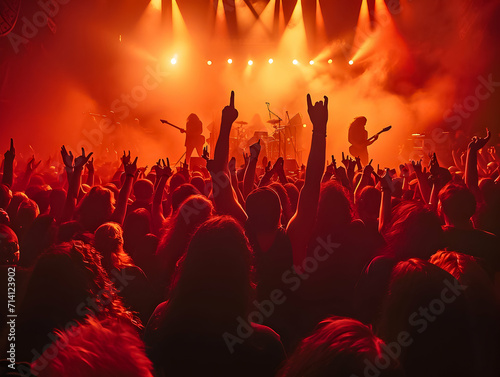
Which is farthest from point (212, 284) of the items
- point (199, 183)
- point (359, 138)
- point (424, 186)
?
point (359, 138)

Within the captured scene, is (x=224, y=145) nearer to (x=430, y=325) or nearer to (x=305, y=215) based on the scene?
(x=305, y=215)

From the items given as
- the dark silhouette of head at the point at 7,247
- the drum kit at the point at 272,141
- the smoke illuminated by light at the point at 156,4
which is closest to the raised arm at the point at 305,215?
the dark silhouette of head at the point at 7,247

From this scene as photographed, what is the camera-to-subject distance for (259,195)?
2.21 m

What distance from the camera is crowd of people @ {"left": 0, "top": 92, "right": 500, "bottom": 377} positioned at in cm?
102

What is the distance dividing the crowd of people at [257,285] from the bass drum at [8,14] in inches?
363

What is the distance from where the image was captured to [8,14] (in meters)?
10.8

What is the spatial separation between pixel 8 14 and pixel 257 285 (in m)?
12.0

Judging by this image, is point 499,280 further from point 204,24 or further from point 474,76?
point 204,24

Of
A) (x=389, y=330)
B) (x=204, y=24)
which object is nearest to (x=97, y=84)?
(x=204, y=24)

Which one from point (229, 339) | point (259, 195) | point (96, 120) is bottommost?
point (229, 339)

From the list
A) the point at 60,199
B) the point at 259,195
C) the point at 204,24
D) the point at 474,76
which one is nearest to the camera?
the point at 259,195

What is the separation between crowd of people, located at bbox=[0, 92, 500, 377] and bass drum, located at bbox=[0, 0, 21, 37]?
9.21 metres

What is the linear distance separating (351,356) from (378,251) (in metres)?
1.65

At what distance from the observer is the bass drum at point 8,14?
10451 millimetres
